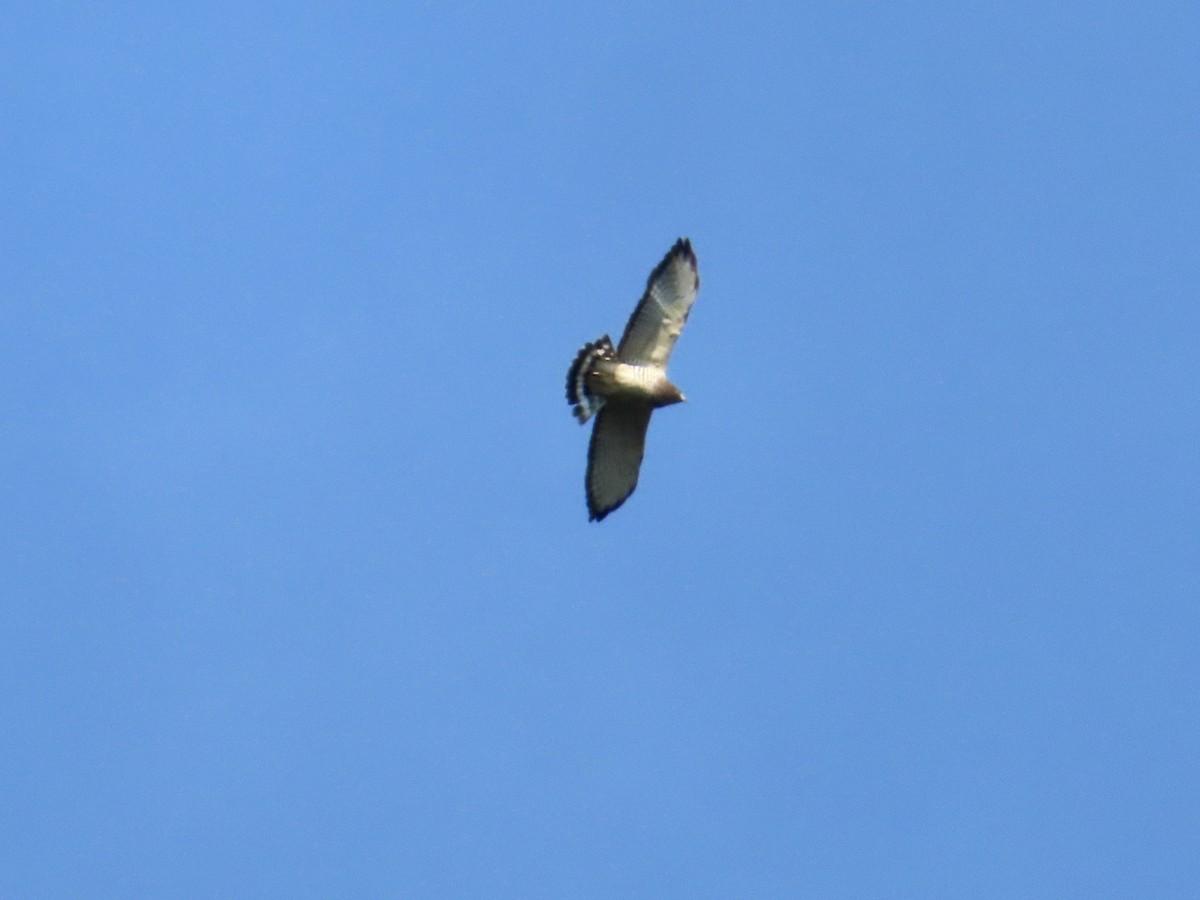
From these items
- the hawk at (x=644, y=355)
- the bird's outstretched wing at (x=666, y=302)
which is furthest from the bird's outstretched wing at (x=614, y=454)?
the bird's outstretched wing at (x=666, y=302)

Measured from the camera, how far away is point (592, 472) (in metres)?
Result: 31.1

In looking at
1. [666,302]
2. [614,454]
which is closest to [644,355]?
[666,302]

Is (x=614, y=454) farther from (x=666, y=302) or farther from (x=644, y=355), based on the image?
(x=666, y=302)

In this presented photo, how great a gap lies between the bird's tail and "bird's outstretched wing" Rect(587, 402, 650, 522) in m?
0.26

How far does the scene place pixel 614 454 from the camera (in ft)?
102

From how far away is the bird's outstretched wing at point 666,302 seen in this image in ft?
99.4

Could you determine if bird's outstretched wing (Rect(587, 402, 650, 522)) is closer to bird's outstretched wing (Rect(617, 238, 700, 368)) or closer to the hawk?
the hawk

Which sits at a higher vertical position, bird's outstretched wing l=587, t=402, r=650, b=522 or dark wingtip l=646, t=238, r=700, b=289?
dark wingtip l=646, t=238, r=700, b=289

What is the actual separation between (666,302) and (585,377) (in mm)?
1091

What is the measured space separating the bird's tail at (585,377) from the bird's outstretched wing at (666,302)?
201mm

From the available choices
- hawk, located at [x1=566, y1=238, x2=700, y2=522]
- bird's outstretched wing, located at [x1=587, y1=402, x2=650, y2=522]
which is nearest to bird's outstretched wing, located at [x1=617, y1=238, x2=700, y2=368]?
hawk, located at [x1=566, y1=238, x2=700, y2=522]

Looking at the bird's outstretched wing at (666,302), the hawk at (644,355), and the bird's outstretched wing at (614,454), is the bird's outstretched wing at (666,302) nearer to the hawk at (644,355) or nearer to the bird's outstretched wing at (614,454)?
the hawk at (644,355)

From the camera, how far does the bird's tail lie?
1192 inches

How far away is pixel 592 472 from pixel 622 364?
1316 mm
